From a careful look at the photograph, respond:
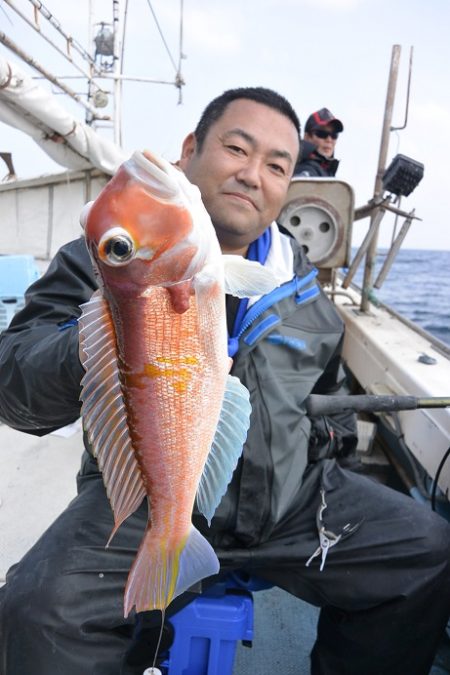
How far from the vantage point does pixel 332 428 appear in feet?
8.03

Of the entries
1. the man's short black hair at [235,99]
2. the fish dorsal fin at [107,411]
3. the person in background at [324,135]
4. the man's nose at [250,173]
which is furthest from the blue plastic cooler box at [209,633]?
the person in background at [324,135]

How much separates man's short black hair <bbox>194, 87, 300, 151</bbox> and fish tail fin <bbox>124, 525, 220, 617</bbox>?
5.22ft

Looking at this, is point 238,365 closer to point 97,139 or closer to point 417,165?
point 417,165

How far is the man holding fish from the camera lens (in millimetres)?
1126

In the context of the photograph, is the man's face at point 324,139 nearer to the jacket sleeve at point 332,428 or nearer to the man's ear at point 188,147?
the man's ear at point 188,147

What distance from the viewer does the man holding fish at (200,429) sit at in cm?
113

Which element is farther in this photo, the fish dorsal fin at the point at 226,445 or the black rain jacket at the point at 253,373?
the black rain jacket at the point at 253,373

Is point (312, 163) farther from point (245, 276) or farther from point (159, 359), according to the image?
point (159, 359)

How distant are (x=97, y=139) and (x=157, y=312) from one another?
19.0ft

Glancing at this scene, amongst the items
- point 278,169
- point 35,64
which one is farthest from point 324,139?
point 278,169

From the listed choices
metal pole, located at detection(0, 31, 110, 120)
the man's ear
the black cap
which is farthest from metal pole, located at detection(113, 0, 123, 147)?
the man's ear

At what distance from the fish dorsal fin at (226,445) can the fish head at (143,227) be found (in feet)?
1.40

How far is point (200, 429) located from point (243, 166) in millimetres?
Result: 1196

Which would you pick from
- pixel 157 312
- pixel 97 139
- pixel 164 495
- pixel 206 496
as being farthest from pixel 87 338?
pixel 97 139
